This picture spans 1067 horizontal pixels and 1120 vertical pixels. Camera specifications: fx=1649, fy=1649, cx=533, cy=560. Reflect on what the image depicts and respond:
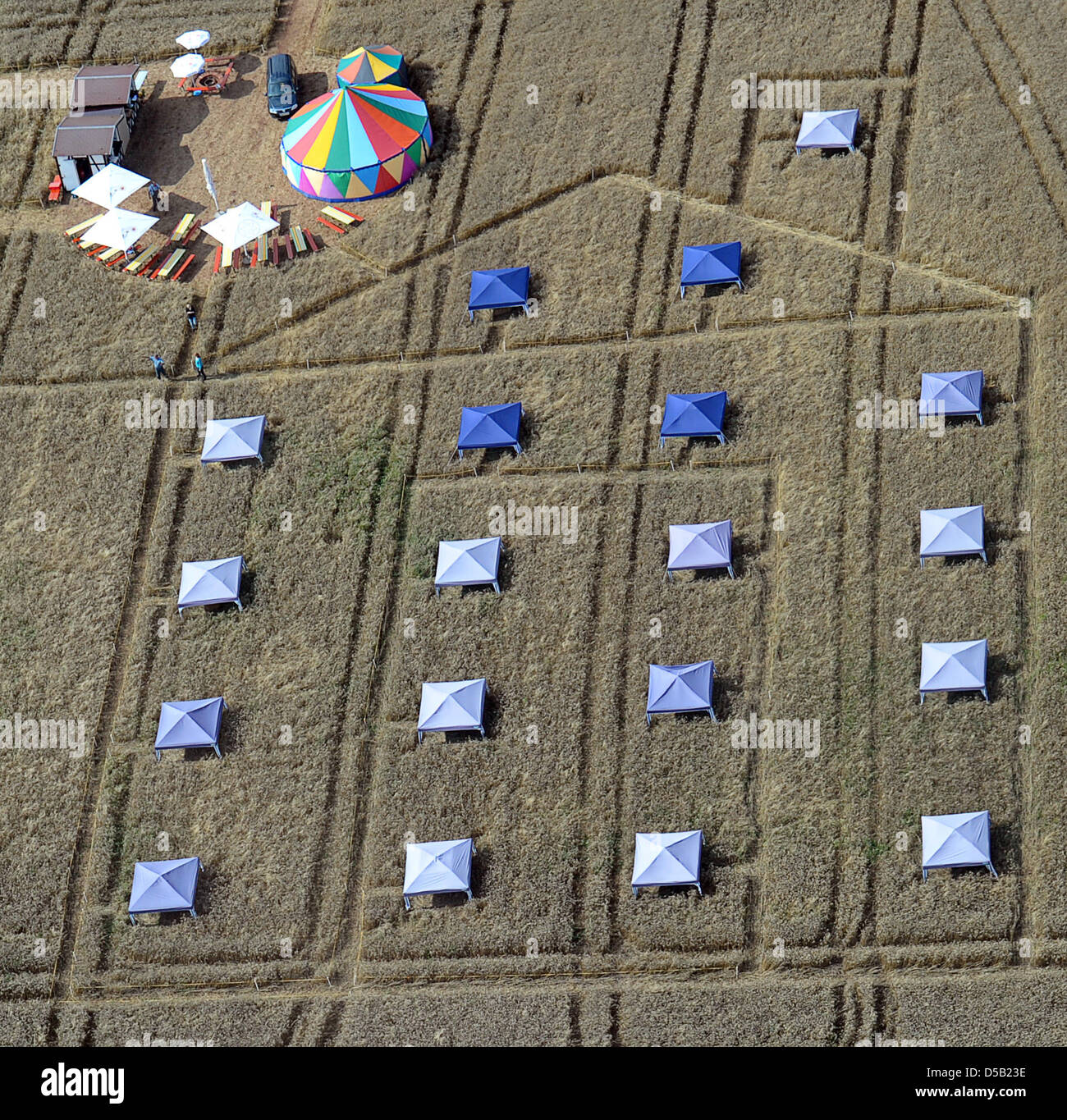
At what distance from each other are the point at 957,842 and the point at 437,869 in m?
19.1

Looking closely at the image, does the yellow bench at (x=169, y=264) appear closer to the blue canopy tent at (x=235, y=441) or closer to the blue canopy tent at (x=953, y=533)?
the blue canopy tent at (x=235, y=441)

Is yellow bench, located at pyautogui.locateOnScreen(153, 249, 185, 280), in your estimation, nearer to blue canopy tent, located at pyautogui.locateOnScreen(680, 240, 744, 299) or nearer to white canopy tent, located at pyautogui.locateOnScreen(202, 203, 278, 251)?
white canopy tent, located at pyautogui.locateOnScreen(202, 203, 278, 251)

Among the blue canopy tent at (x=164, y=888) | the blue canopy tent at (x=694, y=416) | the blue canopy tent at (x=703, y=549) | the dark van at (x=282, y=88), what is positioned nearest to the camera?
the blue canopy tent at (x=164, y=888)

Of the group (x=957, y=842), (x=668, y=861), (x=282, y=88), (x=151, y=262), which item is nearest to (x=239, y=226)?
(x=151, y=262)

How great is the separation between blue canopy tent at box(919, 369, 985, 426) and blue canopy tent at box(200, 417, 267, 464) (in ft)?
94.4

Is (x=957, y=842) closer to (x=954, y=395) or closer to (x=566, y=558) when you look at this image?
(x=954, y=395)

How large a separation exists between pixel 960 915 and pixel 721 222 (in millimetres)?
34512

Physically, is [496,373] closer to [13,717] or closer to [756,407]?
[756,407]

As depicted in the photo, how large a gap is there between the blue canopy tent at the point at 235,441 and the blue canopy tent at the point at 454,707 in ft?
48.8

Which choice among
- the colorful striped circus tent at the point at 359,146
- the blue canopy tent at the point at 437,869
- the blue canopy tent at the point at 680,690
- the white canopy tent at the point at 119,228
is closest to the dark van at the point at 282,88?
the colorful striped circus tent at the point at 359,146

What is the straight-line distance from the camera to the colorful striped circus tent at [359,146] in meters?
80.8

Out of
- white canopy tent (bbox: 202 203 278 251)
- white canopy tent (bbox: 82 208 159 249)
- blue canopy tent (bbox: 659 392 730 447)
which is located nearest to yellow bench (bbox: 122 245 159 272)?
white canopy tent (bbox: 82 208 159 249)

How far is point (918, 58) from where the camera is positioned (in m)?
81.1

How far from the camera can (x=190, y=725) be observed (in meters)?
66.3
